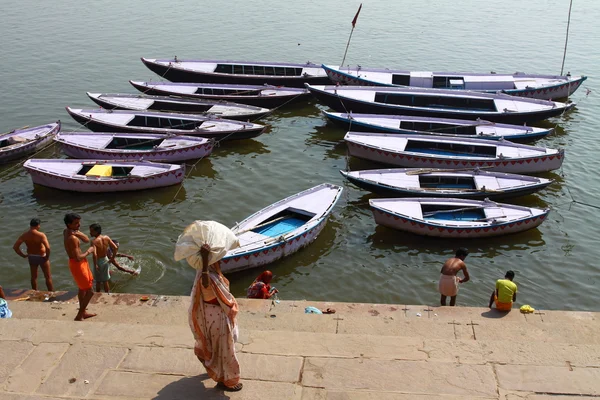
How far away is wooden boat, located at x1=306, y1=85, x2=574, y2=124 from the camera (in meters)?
22.7

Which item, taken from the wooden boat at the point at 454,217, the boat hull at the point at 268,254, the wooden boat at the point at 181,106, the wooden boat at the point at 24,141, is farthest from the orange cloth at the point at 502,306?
the wooden boat at the point at 24,141

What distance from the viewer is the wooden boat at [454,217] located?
607 inches

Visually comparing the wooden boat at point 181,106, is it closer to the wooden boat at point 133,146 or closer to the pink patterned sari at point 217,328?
the wooden boat at point 133,146

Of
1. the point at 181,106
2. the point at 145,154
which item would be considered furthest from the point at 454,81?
the point at 145,154

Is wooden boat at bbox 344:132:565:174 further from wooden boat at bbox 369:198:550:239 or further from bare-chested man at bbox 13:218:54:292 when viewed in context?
bare-chested man at bbox 13:218:54:292

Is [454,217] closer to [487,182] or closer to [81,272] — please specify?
[487,182]

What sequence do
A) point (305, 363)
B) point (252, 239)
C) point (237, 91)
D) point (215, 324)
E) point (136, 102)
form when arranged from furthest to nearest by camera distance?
point (237, 91) < point (136, 102) < point (252, 239) < point (305, 363) < point (215, 324)

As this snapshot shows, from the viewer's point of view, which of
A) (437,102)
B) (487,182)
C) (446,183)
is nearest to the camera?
(487,182)

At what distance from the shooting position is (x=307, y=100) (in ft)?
85.0

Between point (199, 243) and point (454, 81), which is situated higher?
point (199, 243)

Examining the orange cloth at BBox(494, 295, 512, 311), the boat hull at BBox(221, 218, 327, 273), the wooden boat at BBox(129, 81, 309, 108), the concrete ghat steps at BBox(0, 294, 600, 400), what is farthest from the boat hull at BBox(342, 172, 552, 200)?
the wooden boat at BBox(129, 81, 309, 108)

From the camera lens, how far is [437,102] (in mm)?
23562

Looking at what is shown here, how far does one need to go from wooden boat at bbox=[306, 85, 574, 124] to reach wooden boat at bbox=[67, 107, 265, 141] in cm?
387

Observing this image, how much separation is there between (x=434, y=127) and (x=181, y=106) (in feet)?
30.6
